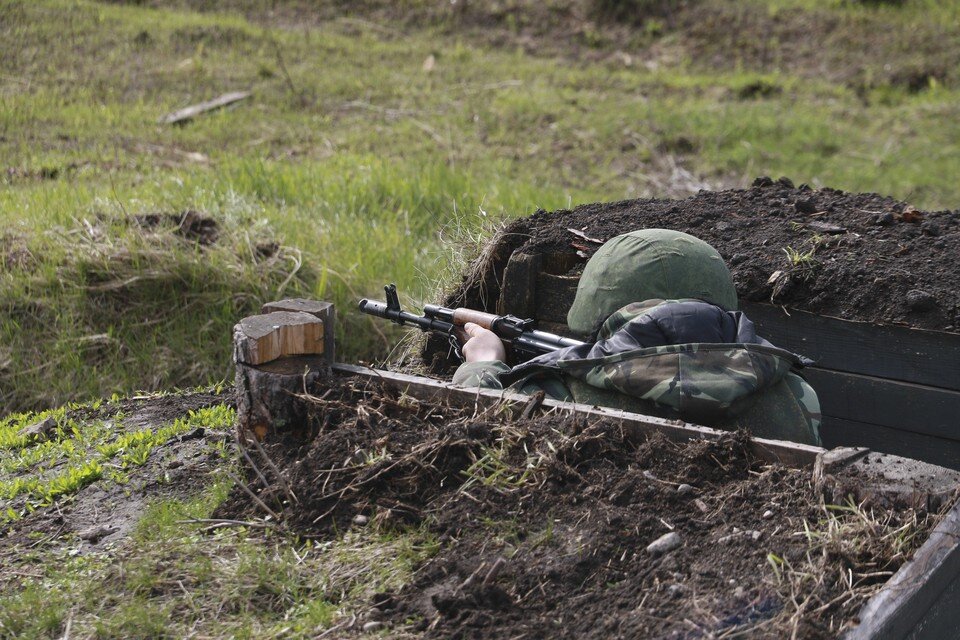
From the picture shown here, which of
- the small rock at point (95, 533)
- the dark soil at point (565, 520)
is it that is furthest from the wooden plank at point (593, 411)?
the small rock at point (95, 533)

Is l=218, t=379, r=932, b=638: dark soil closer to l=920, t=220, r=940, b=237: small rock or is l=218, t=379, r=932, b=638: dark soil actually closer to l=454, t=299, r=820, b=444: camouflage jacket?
l=454, t=299, r=820, b=444: camouflage jacket

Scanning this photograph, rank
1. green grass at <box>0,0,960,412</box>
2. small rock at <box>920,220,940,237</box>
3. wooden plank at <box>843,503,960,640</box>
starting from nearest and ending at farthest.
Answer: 1. wooden plank at <box>843,503,960,640</box>
2. small rock at <box>920,220,940,237</box>
3. green grass at <box>0,0,960,412</box>

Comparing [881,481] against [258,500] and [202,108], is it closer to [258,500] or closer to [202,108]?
[258,500]

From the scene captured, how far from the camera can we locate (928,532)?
233 cm

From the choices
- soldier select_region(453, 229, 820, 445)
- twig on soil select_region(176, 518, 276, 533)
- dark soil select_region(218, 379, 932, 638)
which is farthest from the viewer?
soldier select_region(453, 229, 820, 445)

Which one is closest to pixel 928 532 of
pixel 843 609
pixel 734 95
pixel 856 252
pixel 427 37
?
pixel 843 609

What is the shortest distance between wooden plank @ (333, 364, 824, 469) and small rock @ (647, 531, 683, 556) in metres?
0.44

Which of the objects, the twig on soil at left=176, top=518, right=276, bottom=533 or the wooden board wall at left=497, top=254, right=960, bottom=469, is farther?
the wooden board wall at left=497, top=254, right=960, bottom=469

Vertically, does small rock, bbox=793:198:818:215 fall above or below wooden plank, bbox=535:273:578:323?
above

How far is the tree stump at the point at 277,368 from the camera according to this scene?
3.20m

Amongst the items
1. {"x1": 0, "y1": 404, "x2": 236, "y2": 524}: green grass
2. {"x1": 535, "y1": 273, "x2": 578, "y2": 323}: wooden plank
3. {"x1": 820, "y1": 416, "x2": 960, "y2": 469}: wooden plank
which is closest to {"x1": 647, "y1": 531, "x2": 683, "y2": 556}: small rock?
{"x1": 820, "y1": 416, "x2": 960, "y2": 469}: wooden plank

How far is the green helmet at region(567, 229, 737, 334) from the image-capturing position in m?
3.36

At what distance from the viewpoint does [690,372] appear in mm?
2973

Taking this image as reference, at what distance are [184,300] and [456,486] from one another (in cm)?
367
